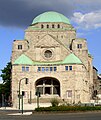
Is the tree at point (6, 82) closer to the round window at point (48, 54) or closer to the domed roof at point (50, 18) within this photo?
the round window at point (48, 54)

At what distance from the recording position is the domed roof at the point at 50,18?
9838cm

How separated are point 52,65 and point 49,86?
236 inches

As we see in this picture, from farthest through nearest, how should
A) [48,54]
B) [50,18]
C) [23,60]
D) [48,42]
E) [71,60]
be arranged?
1. [50,18]
2. [48,42]
3. [48,54]
4. [23,60]
5. [71,60]

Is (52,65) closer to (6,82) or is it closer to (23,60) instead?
(23,60)

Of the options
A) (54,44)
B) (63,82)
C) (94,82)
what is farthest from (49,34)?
(94,82)

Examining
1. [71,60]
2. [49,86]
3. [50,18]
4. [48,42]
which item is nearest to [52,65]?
[71,60]

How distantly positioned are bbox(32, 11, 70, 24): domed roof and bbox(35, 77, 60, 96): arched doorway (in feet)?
63.9

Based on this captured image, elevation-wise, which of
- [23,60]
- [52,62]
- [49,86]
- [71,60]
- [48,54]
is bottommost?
[49,86]

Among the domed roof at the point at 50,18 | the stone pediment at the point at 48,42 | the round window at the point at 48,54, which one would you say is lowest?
the round window at the point at 48,54

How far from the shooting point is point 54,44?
3533 inches

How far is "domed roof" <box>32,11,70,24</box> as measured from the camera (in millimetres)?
98375

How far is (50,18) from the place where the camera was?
325 ft

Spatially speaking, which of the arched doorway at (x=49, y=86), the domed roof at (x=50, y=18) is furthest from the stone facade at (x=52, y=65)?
the domed roof at (x=50, y=18)

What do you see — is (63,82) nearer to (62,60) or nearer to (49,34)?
(62,60)
